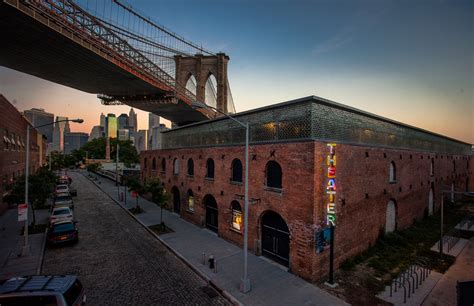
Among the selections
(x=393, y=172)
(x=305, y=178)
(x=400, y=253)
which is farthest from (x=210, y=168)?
(x=393, y=172)

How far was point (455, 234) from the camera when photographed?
18812 millimetres

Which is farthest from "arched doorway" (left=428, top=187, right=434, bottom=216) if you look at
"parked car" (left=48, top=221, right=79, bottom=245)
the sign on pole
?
the sign on pole

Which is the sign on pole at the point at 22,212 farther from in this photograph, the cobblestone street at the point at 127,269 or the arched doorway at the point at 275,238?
the arched doorway at the point at 275,238

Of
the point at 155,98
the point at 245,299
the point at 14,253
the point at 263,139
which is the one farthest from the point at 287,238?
the point at 155,98

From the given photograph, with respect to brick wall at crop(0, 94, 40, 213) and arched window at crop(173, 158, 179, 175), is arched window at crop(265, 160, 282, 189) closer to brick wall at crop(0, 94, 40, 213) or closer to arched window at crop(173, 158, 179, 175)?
arched window at crop(173, 158, 179, 175)

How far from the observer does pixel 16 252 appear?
14.0 metres

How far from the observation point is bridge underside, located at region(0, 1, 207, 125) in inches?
714

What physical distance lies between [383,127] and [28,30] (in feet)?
95.1

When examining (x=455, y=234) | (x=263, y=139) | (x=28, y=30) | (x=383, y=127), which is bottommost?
(x=455, y=234)

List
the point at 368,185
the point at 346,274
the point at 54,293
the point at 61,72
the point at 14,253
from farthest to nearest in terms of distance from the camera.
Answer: the point at 61,72 < the point at 368,185 < the point at 14,253 < the point at 346,274 < the point at 54,293

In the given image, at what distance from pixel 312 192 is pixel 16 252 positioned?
18116 millimetres

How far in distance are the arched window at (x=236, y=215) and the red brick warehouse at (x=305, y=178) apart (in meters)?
0.07

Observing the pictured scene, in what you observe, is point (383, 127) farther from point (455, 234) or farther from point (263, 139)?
point (455, 234)

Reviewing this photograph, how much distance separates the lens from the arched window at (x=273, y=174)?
1300 centimetres
